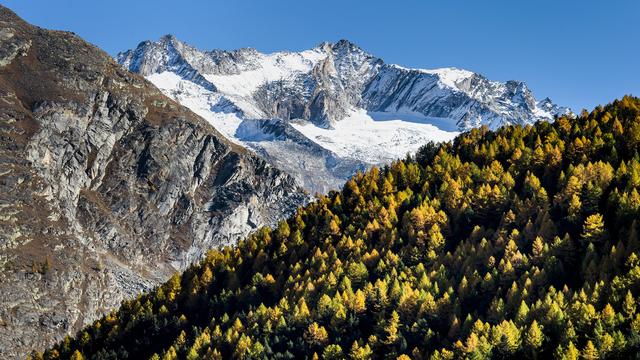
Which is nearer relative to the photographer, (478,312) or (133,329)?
(478,312)

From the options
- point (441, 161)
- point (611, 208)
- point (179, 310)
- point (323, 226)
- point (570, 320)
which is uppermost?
A: point (441, 161)

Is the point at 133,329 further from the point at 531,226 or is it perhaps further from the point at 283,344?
the point at 531,226

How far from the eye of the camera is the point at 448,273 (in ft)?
465

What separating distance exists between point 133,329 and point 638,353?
121 metres

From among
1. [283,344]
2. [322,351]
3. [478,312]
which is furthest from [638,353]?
[283,344]

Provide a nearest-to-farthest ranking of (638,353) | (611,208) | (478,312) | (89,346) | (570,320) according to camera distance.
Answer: (638,353), (570,320), (478,312), (611,208), (89,346)

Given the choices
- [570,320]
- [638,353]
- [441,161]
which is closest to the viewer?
[638,353]

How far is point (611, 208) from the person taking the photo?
137 m

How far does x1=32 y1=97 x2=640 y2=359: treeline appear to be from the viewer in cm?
Answer: 11494

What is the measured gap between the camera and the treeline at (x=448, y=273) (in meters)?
115

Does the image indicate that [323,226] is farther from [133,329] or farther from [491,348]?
[491,348]

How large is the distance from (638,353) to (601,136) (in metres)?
79.7

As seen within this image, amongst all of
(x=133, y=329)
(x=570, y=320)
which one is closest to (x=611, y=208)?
(x=570, y=320)

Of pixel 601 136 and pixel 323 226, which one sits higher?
pixel 601 136
